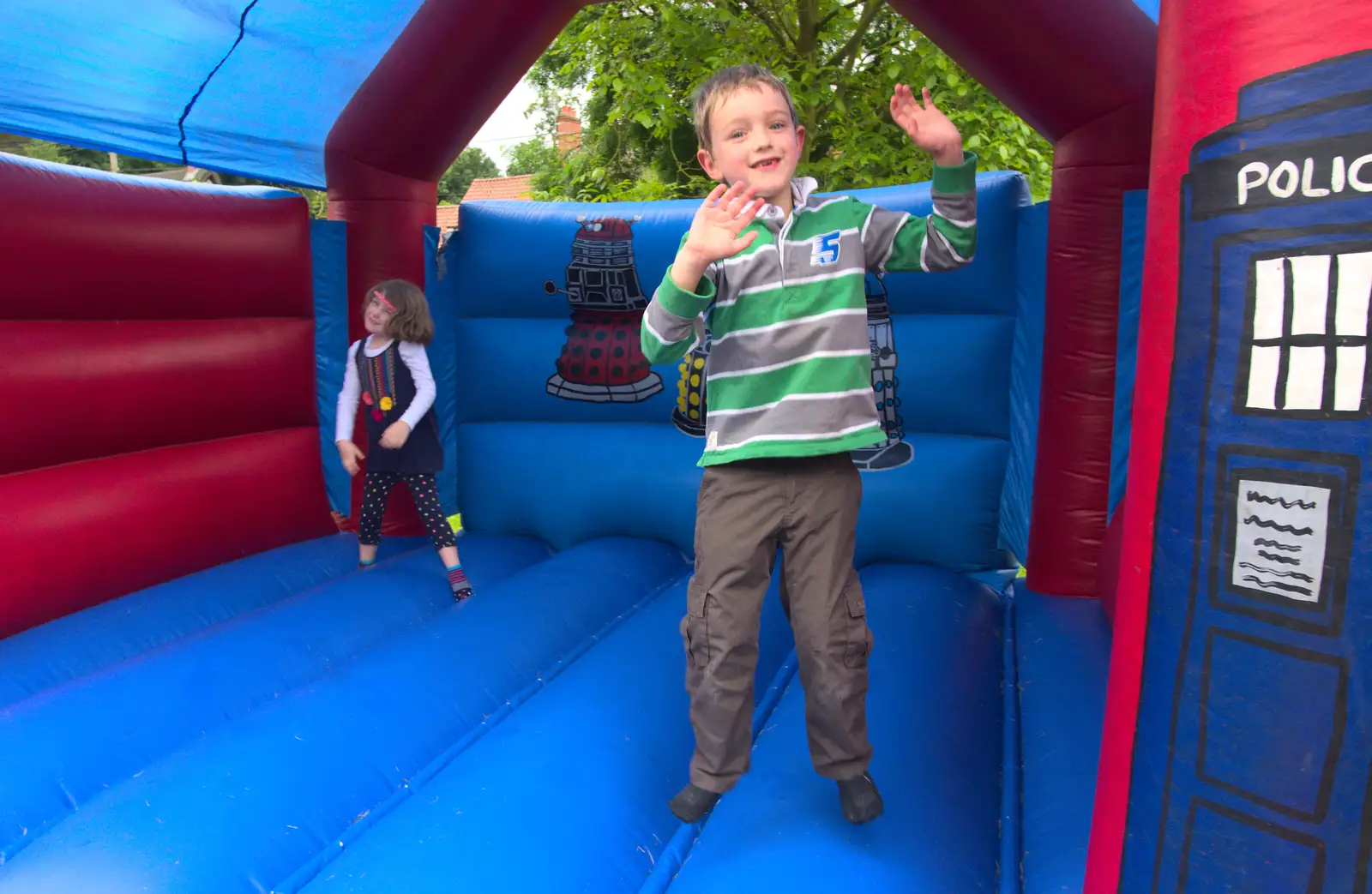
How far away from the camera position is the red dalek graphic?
2650 mm

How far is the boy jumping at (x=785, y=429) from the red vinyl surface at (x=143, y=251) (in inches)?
63.2

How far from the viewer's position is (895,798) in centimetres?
133

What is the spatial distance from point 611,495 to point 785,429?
142 cm

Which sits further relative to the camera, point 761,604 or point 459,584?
point 459,584

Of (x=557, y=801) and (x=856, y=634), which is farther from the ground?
(x=856, y=634)

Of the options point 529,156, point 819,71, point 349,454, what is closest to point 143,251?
point 349,454

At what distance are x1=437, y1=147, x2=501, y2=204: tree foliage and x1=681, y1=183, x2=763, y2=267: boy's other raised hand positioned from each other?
84.3 feet

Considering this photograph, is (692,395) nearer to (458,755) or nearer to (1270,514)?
(458,755)

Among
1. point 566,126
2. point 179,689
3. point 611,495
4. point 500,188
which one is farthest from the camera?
point 500,188

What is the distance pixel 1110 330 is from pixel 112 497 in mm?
2309

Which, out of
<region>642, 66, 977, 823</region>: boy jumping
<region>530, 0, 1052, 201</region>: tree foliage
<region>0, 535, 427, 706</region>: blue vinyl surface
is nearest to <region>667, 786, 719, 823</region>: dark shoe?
<region>642, 66, 977, 823</region>: boy jumping

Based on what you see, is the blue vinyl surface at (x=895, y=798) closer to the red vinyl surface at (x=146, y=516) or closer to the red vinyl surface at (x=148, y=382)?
the red vinyl surface at (x=146, y=516)

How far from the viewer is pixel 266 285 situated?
2.64 m

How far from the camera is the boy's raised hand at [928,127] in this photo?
1276mm
